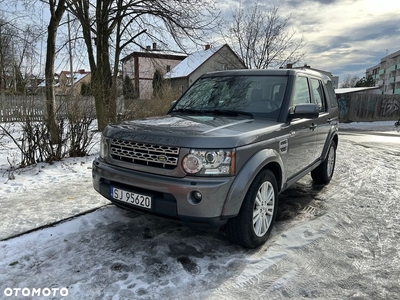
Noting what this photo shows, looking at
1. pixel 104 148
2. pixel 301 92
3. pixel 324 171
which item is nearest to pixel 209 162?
pixel 104 148

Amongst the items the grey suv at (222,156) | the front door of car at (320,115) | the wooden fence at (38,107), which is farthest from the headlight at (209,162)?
the wooden fence at (38,107)

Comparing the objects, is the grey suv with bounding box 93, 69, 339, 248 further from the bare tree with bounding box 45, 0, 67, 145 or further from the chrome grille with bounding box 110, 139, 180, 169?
the bare tree with bounding box 45, 0, 67, 145

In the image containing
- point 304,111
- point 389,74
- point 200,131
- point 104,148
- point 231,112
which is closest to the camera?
point 200,131

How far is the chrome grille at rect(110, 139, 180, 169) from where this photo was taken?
267cm

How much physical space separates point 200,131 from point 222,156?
0.32 metres

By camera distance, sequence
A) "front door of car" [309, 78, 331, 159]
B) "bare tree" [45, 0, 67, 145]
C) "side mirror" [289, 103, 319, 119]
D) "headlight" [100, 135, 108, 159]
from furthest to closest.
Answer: "bare tree" [45, 0, 67, 145] < "front door of car" [309, 78, 331, 159] < "side mirror" [289, 103, 319, 119] < "headlight" [100, 135, 108, 159]

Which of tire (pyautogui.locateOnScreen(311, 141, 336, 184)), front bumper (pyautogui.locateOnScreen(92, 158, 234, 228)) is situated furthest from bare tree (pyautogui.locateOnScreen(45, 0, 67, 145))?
tire (pyautogui.locateOnScreen(311, 141, 336, 184))

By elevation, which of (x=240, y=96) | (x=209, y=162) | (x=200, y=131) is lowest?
(x=209, y=162)

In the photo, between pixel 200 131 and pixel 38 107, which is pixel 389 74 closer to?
pixel 38 107

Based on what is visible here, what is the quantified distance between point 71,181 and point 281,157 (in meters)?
3.78

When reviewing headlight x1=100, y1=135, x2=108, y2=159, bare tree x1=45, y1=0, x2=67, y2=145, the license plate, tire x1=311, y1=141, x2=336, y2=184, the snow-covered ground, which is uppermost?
bare tree x1=45, y1=0, x2=67, y2=145

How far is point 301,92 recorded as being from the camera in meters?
4.05

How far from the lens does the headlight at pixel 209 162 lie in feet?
8.47

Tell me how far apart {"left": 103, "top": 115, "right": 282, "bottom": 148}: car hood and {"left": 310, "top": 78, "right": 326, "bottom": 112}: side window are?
65.3 inches
